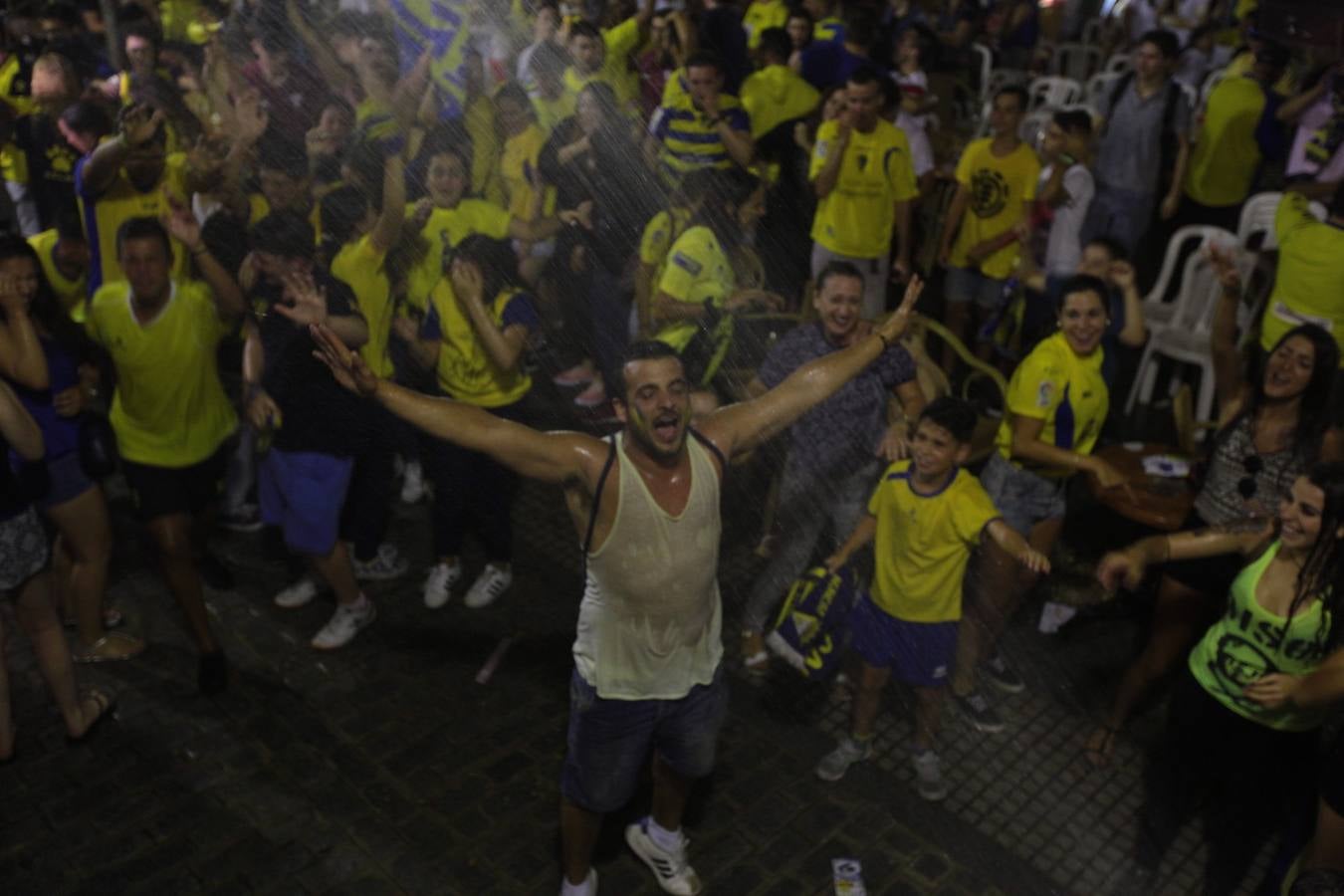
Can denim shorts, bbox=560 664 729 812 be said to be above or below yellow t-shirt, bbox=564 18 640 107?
below

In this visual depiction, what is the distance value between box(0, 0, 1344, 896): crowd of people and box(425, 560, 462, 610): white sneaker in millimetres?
24

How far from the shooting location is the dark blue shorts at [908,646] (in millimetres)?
4508

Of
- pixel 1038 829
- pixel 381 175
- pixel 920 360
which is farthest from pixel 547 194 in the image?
pixel 1038 829

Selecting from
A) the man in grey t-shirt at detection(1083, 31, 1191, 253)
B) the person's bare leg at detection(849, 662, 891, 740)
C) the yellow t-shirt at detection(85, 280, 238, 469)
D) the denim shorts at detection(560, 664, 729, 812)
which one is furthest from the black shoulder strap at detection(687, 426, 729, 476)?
the man in grey t-shirt at detection(1083, 31, 1191, 253)

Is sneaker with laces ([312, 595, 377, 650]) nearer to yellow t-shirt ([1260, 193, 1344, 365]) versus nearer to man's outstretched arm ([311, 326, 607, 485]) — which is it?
man's outstretched arm ([311, 326, 607, 485])

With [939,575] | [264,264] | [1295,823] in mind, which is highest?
[264,264]

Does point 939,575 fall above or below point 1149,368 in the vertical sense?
above

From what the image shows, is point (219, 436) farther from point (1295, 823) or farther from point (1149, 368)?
point (1149, 368)

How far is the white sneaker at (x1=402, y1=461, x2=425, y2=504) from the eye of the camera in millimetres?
7035

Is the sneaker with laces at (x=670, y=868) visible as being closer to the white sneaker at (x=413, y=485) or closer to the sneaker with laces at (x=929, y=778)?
the sneaker with laces at (x=929, y=778)

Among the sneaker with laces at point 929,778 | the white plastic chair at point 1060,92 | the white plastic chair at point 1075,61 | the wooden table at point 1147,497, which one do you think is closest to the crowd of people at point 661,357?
the sneaker with laces at point 929,778

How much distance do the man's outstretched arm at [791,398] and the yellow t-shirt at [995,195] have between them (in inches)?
153

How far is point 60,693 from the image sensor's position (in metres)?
4.73

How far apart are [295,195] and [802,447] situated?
9.76 ft
